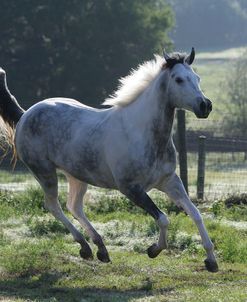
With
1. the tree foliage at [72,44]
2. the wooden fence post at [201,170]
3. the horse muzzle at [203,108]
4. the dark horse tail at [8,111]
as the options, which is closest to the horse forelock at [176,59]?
the horse muzzle at [203,108]

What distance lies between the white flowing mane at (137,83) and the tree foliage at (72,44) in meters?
35.0

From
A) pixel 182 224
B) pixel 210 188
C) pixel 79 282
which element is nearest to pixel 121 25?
pixel 210 188

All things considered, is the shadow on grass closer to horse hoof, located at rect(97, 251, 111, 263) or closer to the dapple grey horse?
horse hoof, located at rect(97, 251, 111, 263)

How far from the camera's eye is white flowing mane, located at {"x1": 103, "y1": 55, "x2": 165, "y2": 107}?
9562 millimetres

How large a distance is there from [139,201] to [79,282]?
1.03 meters

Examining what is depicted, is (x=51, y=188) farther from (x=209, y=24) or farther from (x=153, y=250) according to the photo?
(x=209, y=24)

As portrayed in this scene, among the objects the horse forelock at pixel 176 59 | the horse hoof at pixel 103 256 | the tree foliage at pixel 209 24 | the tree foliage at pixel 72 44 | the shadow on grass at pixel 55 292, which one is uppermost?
the tree foliage at pixel 209 24

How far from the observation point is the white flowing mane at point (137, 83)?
9.56 m

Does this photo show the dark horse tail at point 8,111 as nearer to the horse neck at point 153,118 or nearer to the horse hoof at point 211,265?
the horse neck at point 153,118

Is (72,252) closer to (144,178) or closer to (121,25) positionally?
(144,178)

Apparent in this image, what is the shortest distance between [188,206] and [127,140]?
94cm

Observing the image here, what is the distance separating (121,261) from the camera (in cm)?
995

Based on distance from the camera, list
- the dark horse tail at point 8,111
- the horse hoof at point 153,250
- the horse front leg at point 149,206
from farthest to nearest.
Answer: the dark horse tail at point 8,111 → the horse hoof at point 153,250 → the horse front leg at point 149,206

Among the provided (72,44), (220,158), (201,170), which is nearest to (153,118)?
(201,170)
